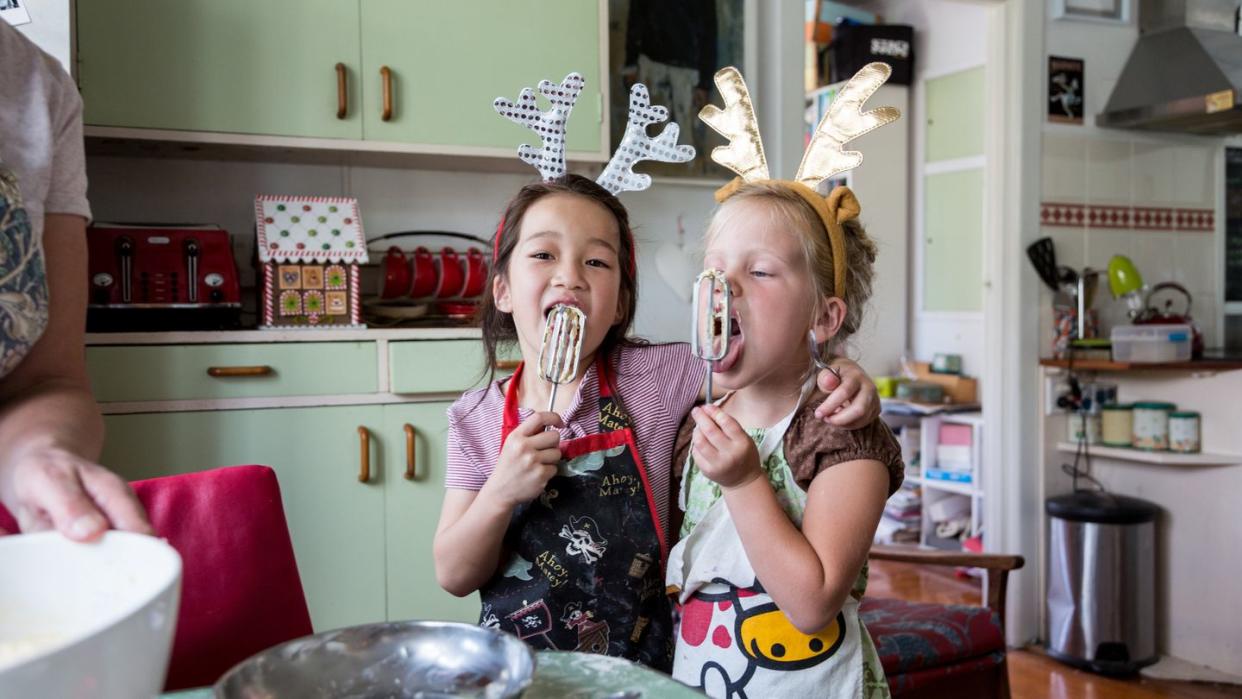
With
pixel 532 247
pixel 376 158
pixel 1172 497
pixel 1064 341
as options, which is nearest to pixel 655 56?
pixel 376 158

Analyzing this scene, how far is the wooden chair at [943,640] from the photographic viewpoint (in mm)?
1824

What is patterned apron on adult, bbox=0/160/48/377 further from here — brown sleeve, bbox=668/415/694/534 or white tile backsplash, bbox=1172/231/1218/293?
white tile backsplash, bbox=1172/231/1218/293

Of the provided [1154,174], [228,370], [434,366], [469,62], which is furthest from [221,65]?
[1154,174]

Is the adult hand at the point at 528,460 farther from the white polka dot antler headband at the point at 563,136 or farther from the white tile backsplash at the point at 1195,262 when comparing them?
the white tile backsplash at the point at 1195,262

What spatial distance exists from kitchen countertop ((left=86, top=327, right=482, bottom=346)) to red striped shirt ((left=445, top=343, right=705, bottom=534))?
1177 millimetres

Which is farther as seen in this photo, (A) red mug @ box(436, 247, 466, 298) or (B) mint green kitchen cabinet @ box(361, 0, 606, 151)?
(A) red mug @ box(436, 247, 466, 298)

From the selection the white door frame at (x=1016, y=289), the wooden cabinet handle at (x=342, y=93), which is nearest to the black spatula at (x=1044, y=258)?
the white door frame at (x=1016, y=289)

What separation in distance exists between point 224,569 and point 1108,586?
9.39ft

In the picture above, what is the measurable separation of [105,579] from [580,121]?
7.45 ft

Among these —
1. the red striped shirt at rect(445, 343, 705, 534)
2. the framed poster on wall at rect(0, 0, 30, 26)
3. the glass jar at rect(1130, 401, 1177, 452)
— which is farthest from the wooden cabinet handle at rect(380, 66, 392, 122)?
the glass jar at rect(1130, 401, 1177, 452)

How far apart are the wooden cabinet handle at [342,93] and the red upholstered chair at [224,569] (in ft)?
5.49

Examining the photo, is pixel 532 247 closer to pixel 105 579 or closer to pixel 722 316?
pixel 722 316

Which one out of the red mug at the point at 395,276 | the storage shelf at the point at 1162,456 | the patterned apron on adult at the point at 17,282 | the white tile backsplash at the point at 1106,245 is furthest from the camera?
the white tile backsplash at the point at 1106,245

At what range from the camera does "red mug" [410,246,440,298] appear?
2.58 meters
